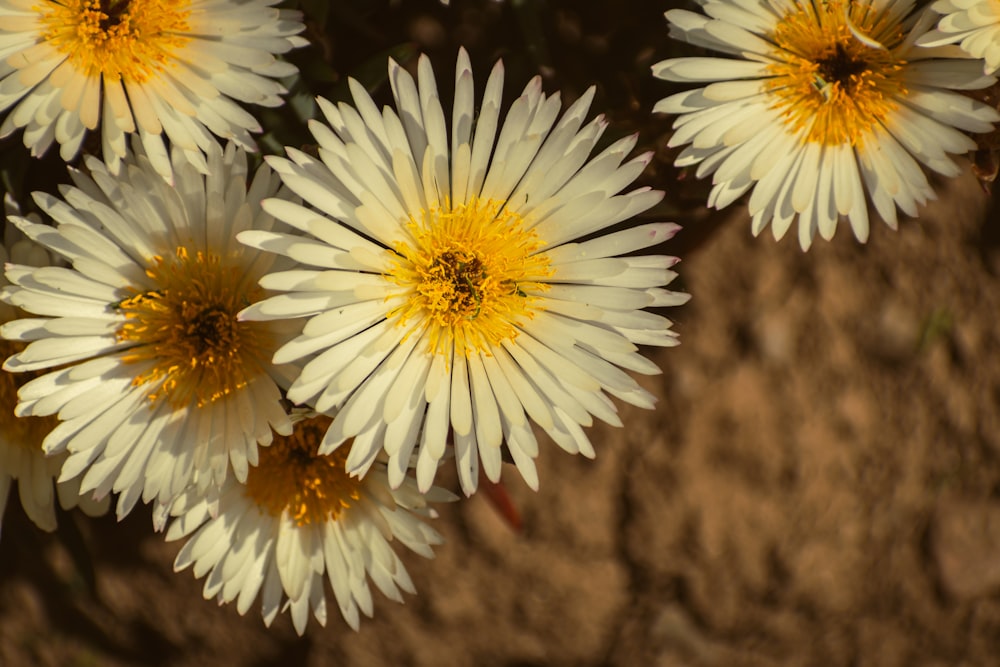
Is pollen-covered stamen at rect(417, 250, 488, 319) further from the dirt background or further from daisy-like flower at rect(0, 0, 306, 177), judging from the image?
the dirt background

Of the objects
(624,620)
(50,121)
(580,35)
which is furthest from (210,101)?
(624,620)

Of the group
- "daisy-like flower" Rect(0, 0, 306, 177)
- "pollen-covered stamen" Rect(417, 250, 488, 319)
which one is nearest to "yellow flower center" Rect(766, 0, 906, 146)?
"pollen-covered stamen" Rect(417, 250, 488, 319)

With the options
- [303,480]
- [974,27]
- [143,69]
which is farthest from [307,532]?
[974,27]

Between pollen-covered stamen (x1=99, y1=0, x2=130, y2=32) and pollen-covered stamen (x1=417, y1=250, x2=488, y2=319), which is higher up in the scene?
pollen-covered stamen (x1=99, y1=0, x2=130, y2=32)

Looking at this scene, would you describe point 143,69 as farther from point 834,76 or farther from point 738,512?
point 738,512

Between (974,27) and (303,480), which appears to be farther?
(303,480)

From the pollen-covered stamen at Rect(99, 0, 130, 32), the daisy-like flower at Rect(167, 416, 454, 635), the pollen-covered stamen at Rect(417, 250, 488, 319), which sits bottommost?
the daisy-like flower at Rect(167, 416, 454, 635)
